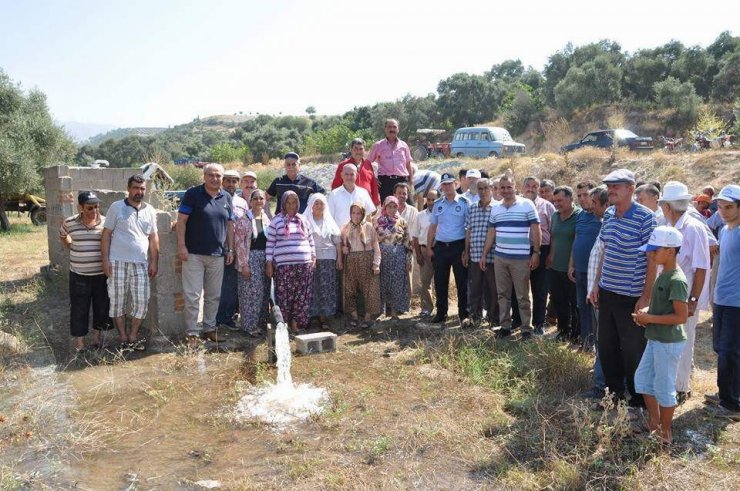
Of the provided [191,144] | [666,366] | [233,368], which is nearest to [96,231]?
[233,368]

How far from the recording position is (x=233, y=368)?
5.80 meters

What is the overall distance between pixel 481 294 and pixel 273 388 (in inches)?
120

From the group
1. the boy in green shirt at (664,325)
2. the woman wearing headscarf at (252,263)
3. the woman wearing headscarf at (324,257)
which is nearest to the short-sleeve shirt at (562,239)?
the boy in green shirt at (664,325)

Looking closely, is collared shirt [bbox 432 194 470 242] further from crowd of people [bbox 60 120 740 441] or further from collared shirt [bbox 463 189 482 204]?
collared shirt [bbox 463 189 482 204]

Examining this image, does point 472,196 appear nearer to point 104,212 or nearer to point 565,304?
point 565,304

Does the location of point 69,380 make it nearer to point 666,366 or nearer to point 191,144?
point 666,366

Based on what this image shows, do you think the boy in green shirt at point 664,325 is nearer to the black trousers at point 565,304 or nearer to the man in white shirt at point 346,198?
the black trousers at point 565,304

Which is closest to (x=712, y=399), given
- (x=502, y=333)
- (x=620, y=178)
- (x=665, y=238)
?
(x=665, y=238)

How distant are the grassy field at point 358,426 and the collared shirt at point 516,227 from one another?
99cm

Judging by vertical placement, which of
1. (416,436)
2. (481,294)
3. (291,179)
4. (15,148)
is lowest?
(416,436)

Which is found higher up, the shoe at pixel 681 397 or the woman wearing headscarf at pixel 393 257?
the woman wearing headscarf at pixel 393 257

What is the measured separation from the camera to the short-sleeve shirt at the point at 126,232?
5.92 m

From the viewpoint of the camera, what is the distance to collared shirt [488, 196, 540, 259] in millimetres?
6371

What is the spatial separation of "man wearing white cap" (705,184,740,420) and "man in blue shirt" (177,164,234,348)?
4.68 m
